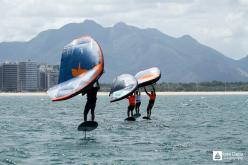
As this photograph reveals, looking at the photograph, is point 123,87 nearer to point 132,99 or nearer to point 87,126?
point 132,99

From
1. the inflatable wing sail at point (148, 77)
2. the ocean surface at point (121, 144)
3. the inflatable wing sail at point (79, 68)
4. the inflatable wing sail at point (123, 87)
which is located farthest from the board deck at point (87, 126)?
A: the inflatable wing sail at point (148, 77)

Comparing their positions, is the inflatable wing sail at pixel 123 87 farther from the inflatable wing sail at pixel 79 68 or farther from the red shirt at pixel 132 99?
the inflatable wing sail at pixel 79 68

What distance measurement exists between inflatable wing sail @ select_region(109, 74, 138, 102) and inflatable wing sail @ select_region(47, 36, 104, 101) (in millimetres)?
13767

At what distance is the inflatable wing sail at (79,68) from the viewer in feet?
100

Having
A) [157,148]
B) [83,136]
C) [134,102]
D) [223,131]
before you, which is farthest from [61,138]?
[134,102]

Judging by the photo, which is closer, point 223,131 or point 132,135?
point 132,135

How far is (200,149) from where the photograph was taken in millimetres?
30094

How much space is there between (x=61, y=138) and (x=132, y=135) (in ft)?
14.5

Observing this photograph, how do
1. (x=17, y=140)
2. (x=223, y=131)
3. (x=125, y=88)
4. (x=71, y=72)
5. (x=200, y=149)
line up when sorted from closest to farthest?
(x=200, y=149) → (x=71, y=72) → (x=17, y=140) → (x=223, y=131) → (x=125, y=88)

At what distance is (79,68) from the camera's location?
3178 cm

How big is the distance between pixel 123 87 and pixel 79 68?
15.2m

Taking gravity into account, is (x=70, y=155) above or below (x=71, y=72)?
below

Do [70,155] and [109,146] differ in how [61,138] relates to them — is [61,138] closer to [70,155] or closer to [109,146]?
[109,146]

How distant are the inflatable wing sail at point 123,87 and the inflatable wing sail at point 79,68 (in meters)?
13.8
